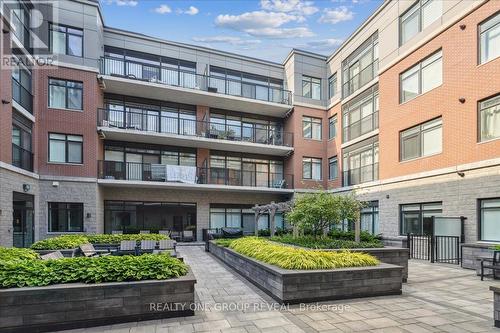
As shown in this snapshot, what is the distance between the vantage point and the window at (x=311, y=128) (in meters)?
22.3

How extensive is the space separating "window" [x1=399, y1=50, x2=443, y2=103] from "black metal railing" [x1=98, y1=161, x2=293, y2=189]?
908cm

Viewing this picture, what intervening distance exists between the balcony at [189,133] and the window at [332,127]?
9.66ft

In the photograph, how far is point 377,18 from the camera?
1781cm

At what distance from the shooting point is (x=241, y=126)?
22.2 m

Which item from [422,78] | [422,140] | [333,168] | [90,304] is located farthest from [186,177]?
[90,304]

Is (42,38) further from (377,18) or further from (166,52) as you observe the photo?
(377,18)

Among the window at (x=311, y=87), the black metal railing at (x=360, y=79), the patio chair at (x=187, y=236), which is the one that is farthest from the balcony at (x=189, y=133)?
the patio chair at (x=187, y=236)

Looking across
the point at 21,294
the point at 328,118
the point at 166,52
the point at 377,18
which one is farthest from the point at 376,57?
the point at 21,294

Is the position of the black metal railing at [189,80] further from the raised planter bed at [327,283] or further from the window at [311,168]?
the raised planter bed at [327,283]

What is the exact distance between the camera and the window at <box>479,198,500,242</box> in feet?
35.1

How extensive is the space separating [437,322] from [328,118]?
18814 mm

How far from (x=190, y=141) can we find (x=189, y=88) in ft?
10.5

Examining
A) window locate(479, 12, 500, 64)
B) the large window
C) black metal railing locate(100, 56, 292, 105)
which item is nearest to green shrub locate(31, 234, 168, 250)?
black metal railing locate(100, 56, 292, 105)

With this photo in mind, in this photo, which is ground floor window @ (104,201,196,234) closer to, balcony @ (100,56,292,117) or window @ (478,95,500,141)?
balcony @ (100,56,292,117)
